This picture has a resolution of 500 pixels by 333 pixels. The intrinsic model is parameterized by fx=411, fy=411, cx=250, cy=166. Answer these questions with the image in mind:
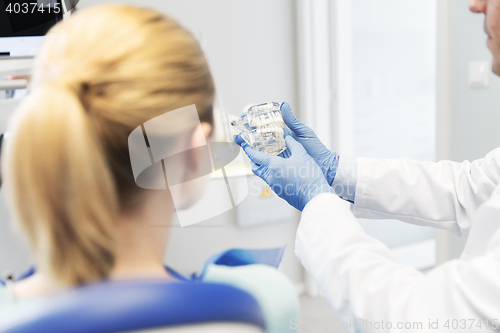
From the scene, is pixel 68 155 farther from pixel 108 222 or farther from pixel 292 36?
pixel 292 36

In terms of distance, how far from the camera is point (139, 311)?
14.8 inches

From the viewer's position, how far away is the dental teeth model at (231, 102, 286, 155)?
90 cm

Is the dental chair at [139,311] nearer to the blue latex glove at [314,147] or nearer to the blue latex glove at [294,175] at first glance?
the blue latex glove at [294,175]

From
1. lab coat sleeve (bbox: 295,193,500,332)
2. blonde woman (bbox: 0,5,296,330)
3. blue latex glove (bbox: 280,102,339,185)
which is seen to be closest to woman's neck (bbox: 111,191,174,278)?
blonde woman (bbox: 0,5,296,330)

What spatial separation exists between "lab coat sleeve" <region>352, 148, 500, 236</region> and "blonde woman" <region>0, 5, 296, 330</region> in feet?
2.12

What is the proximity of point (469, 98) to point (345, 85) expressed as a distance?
0.70m

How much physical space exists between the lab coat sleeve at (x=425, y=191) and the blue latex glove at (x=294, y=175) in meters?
0.25

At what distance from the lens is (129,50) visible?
54cm

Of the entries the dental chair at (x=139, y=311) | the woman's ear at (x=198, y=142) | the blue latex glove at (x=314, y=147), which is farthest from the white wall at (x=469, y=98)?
the dental chair at (x=139, y=311)

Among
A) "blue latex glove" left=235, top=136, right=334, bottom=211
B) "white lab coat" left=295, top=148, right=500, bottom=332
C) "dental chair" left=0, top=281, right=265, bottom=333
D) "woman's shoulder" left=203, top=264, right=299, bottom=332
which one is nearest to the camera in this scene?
"dental chair" left=0, top=281, right=265, bottom=333

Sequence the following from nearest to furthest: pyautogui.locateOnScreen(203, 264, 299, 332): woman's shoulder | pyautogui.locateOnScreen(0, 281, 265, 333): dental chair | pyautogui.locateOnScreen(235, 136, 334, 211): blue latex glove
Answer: pyautogui.locateOnScreen(0, 281, 265, 333): dental chair < pyautogui.locateOnScreen(203, 264, 299, 332): woman's shoulder < pyautogui.locateOnScreen(235, 136, 334, 211): blue latex glove

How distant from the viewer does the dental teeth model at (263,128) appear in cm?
90

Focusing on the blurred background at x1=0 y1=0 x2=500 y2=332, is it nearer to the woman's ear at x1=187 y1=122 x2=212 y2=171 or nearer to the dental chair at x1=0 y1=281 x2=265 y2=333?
the woman's ear at x1=187 y1=122 x2=212 y2=171

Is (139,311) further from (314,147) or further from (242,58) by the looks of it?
(242,58)
